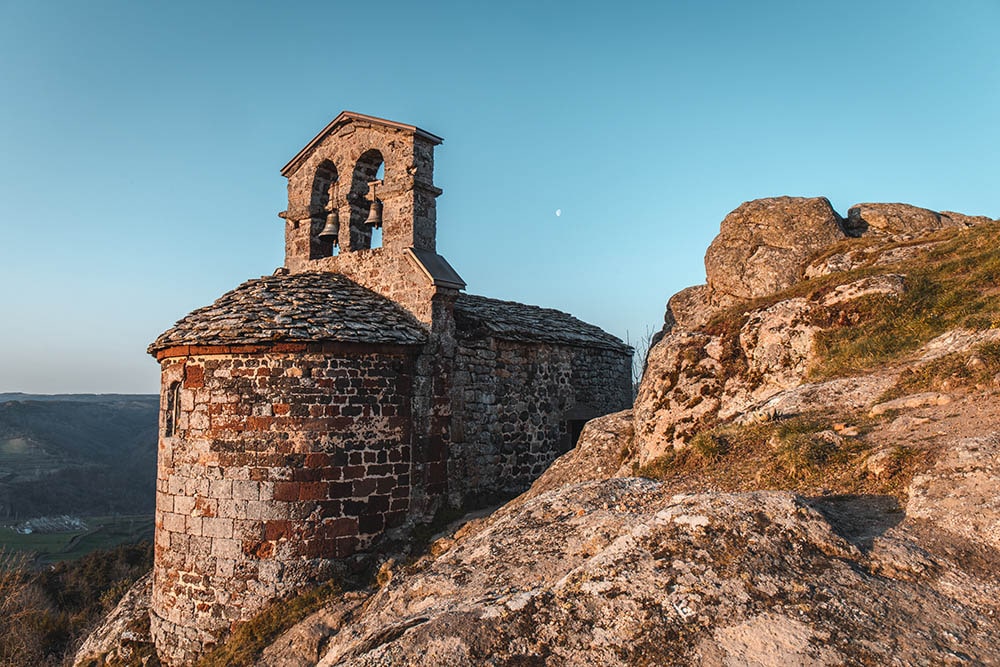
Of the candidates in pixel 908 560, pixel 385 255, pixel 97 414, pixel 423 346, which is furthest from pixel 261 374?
pixel 97 414

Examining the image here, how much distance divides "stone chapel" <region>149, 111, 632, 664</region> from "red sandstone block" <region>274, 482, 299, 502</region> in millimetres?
20

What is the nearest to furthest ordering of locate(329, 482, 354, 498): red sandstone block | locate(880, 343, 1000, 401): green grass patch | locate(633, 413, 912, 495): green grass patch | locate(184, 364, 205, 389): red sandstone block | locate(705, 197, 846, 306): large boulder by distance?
locate(633, 413, 912, 495): green grass patch, locate(880, 343, 1000, 401): green grass patch, locate(329, 482, 354, 498): red sandstone block, locate(184, 364, 205, 389): red sandstone block, locate(705, 197, 846, 306): large boulder

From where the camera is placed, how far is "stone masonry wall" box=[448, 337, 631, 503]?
10.7 m

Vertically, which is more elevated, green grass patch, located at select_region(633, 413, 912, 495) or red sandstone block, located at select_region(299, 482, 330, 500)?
green grass patch, located at select_region(633, 413, 912, 495)

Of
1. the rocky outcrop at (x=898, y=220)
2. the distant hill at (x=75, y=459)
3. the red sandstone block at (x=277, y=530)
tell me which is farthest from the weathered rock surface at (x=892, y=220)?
the distant hill at (x=75, y=459)

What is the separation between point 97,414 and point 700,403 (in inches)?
A: 3490

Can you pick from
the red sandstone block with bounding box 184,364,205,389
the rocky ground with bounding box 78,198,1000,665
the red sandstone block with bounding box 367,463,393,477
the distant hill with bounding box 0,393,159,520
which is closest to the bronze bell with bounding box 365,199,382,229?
the red sandstone block with bounding box 184,364,205,389

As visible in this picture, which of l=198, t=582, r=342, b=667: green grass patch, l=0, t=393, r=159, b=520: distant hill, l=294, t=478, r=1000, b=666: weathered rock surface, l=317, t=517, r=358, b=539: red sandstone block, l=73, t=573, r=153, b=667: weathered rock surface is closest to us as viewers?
l=294, t=478, r=1000, b=666: weathered rock surface

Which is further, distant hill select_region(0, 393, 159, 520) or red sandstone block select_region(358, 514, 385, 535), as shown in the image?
distant hill select_region(0, 393, 159, 520)

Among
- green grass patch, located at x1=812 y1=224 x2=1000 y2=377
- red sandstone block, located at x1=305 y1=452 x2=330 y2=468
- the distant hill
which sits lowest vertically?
the distant hill

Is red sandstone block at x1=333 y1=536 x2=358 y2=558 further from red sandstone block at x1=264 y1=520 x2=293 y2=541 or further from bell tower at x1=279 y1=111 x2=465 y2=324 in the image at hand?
bell tower at x1=279 y1=111 x2=465 y2=324

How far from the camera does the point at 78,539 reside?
38.7 metres

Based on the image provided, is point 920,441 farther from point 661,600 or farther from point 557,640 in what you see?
point 557,640

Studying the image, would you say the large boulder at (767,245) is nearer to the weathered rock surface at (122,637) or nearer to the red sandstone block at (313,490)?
the red sandstone block at (313,490)
